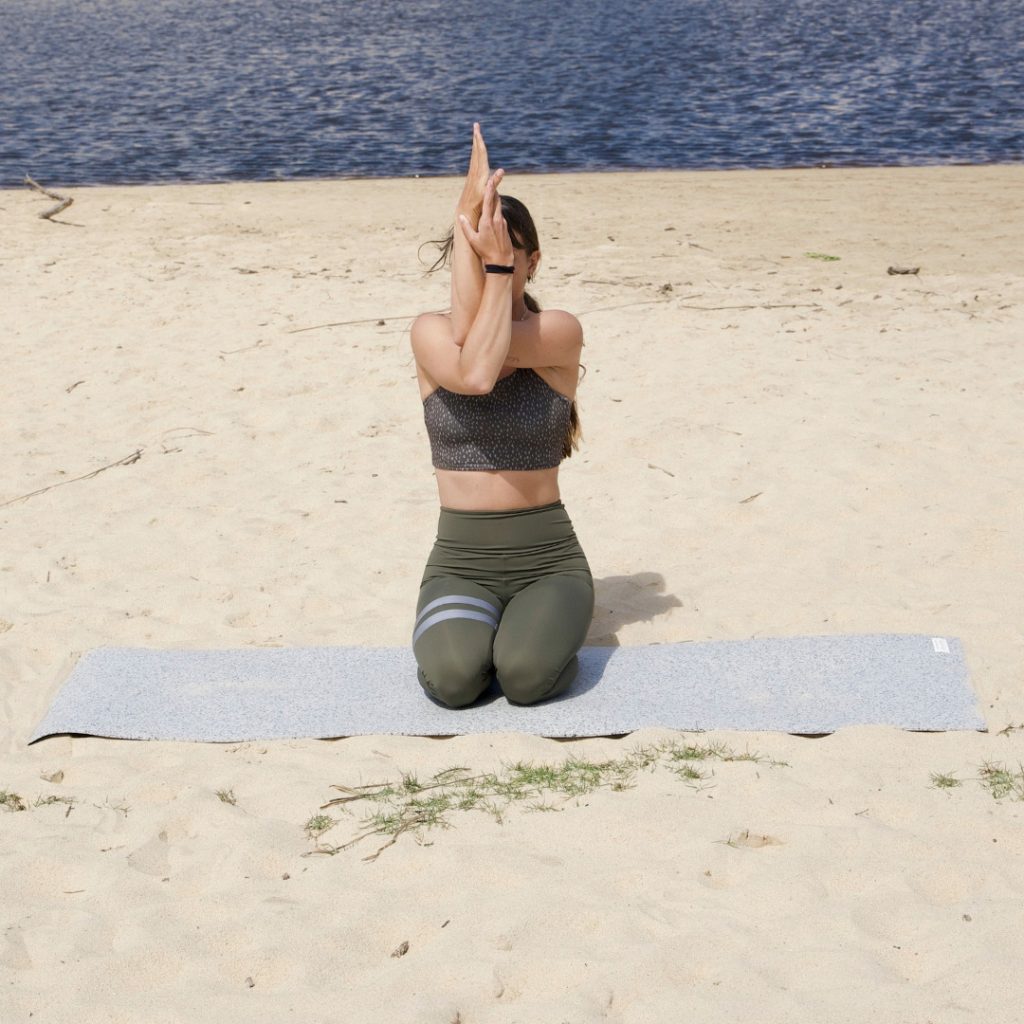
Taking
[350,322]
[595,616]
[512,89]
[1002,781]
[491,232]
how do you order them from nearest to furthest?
[1002,781] → [491,232] → [595,616] → [350,322] → [512,89]

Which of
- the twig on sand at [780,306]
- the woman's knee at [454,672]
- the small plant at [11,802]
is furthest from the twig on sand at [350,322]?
the small plant at [11,802]

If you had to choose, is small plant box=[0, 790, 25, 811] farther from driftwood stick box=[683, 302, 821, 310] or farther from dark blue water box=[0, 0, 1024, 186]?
dark blue water box=[0, 0, 1024, 186]

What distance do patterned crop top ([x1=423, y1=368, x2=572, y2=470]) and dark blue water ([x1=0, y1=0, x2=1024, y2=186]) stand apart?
1408cm

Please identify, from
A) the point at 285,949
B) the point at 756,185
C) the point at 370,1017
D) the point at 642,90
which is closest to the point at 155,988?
the point at 285,949

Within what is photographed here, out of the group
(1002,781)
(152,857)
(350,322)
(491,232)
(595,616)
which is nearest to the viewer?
(152,857)

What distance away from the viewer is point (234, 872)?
331 centimetres

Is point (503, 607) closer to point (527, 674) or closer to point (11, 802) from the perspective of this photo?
point (527, 674)

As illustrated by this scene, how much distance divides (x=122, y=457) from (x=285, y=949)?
14.6 feet

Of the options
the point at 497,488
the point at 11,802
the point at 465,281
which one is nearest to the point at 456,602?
the point at 497,488

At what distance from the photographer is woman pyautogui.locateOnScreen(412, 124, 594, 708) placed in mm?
4223

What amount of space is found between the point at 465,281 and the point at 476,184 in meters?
0.32

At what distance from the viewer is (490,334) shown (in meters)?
4.23

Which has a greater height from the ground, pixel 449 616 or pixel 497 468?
pixel 497 468

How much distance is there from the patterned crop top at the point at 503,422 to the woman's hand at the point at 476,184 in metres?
0.62
